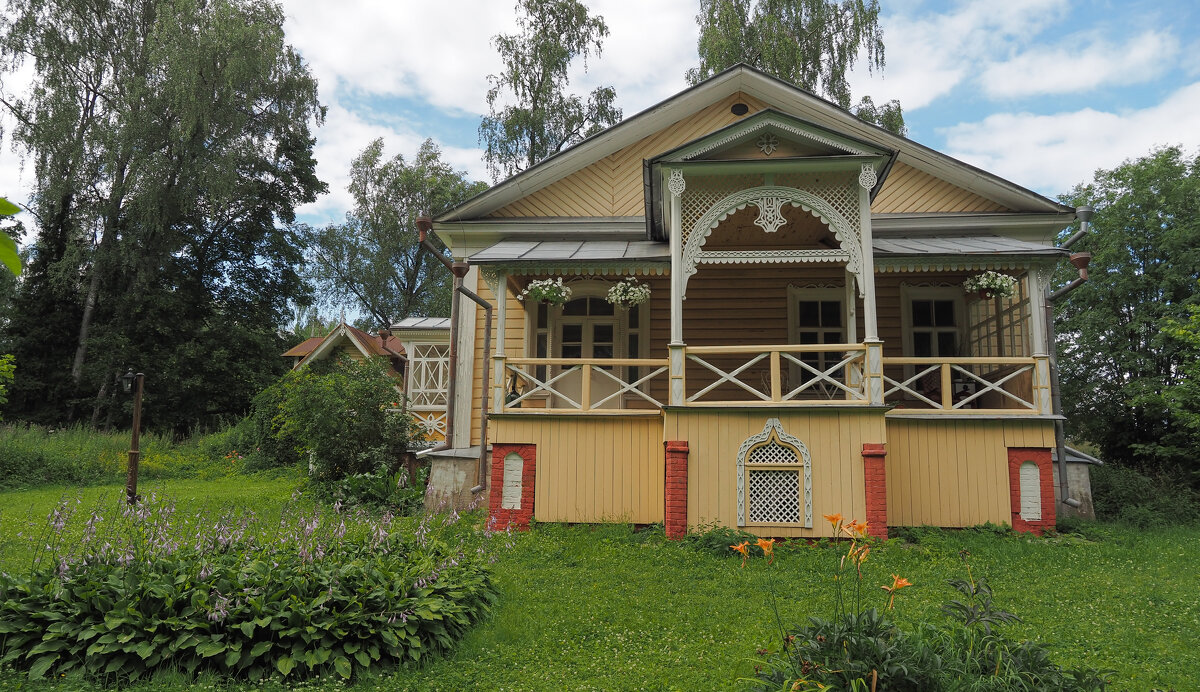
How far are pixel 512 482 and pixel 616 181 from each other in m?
6.13

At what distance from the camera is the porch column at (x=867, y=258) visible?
30.8ft

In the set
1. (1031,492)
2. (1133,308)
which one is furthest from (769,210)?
(1133,308)

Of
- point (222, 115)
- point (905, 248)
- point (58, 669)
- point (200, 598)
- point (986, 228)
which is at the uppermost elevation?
point (222, 115)

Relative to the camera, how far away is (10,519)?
1016cm

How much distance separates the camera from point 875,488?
8.94m

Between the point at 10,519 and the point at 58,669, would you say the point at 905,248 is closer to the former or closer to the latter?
the point at 58,669

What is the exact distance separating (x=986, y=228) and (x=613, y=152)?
6713 mm

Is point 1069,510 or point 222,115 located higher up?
point 222,115

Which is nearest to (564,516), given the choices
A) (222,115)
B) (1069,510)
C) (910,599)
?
(910,599)

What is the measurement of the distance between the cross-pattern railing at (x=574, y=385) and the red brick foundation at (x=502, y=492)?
2.08 feet

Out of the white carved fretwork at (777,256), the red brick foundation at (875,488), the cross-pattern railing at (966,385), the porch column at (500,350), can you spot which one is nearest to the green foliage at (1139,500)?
the cross-pattern railing at (966,385)

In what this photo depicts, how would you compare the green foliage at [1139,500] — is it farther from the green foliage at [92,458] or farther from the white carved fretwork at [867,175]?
the green foliage at [92,458]

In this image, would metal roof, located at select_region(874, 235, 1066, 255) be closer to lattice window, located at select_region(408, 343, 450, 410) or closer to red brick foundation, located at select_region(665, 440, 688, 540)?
red brick foundation, located at select_region(665, 440, 688, 540)

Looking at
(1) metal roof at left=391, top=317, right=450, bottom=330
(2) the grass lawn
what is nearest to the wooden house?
(2) the grass lawn
